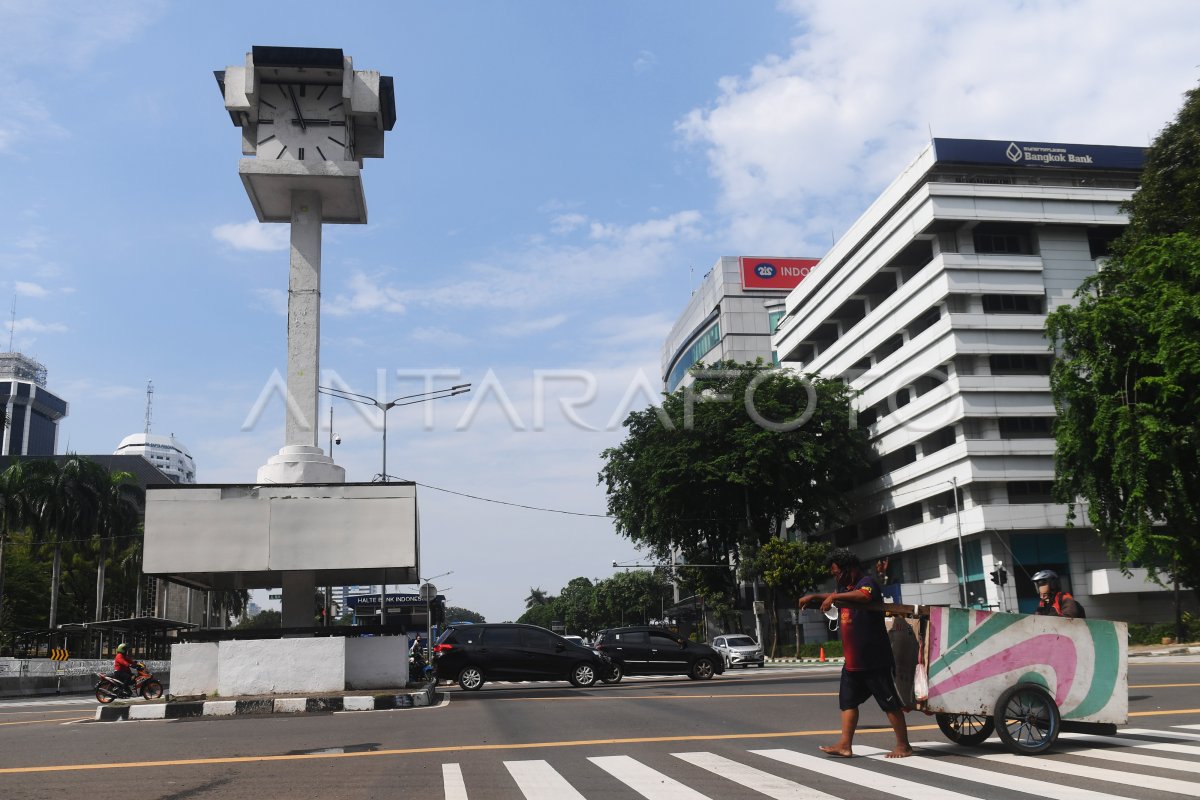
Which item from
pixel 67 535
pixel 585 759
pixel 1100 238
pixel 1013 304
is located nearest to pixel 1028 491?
pixel 1013 304

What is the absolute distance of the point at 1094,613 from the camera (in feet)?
163

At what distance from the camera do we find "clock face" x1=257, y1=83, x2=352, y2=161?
22047 mm

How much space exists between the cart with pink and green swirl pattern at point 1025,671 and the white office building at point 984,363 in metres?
41.6

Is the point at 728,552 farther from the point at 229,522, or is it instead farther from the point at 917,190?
the point at 229,522

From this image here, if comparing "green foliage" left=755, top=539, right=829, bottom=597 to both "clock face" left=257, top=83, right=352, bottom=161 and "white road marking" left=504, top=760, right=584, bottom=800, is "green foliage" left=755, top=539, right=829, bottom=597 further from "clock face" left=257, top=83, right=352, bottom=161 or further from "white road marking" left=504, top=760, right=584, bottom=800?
"white road marking" left=504, top=760, right=584, bottom=800

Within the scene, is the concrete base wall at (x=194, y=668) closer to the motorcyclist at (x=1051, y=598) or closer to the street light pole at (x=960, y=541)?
the motorcyclist at (x=1051, y=598)

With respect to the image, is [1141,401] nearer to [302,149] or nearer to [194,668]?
[302,149]

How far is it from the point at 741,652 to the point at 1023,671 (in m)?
35.0

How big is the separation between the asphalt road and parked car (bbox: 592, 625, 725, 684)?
12741 millimetres

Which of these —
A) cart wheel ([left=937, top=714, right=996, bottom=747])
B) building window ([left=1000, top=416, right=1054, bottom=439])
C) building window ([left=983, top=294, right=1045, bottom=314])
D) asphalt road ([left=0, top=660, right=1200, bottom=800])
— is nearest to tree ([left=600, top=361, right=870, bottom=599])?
building window ([left=1000, top=416, right=1054, bottom=439])

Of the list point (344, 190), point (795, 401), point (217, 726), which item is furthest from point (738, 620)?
point (217, 726)

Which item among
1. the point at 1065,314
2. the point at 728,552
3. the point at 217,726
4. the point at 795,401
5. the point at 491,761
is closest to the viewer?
the point at 491,761

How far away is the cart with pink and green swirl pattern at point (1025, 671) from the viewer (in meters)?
8.27

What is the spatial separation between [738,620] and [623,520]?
8.50 meters
